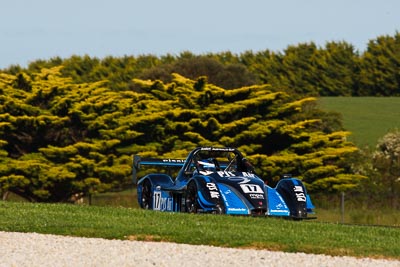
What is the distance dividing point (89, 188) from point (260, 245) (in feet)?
109

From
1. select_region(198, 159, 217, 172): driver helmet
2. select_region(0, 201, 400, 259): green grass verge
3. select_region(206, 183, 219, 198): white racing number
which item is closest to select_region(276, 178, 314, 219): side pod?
select_region(198, 159, 217, 172): driver helmet

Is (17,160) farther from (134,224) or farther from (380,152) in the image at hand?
(134,224)

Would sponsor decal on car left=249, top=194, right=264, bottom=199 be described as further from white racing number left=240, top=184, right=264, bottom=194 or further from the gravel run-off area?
the gravel run-off area

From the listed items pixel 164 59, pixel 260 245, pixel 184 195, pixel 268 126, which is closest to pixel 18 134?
pixel 268 126

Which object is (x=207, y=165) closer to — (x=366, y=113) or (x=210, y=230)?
(x=210, y=230)

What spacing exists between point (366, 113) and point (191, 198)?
63.1 meters

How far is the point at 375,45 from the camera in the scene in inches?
3659

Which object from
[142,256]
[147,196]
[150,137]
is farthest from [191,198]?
[150,137]

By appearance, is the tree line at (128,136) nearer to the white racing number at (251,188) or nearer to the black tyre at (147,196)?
the black tyre at (147,196)

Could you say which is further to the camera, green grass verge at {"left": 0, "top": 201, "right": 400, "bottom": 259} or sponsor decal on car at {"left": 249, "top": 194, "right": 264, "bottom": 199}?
sponsor decal on car at {"left": 249, "top": 194, "right": 264, "bottom": 199}

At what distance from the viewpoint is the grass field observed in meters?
77.4

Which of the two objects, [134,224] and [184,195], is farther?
[184,195]

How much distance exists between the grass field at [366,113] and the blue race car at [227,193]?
51.1m

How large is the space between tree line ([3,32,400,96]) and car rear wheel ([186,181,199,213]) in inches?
2507
